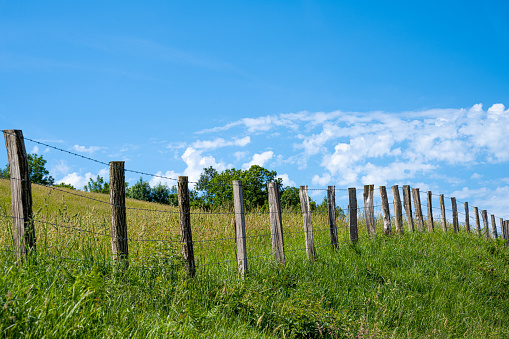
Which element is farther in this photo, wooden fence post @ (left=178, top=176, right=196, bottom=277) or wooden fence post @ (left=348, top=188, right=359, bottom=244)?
wooden fence post @ (left=348, top=188, right=359, bottom=244)

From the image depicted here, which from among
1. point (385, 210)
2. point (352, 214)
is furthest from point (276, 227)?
point (385, 210)

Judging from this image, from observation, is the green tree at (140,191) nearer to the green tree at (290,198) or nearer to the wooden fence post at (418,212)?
the green tree at (290,198)

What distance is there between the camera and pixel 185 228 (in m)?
6.35

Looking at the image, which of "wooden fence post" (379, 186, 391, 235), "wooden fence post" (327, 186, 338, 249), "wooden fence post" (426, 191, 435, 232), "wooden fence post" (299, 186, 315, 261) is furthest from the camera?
"wooden fence post" (426, 191, 435, 232)

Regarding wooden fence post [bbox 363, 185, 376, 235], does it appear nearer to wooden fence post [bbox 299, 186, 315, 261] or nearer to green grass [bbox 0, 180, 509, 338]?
green grass [bbox 0, 180, 509, 338]

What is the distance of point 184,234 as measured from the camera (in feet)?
20.7

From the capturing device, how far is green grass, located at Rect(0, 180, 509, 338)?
12.6 ft

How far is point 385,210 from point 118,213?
997 cm

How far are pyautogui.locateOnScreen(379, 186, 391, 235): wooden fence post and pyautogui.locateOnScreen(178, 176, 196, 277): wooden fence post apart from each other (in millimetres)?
8563

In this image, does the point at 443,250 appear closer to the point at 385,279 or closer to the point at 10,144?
the point at 385,279

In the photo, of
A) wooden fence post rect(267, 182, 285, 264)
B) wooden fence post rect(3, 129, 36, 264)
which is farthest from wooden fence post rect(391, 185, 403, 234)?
wooden fence post rect(3, 129, 36, 264)

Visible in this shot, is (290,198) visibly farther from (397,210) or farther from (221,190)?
(397,210)

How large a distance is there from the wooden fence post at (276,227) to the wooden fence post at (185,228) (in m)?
2.18

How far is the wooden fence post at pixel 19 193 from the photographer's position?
5.08 m
